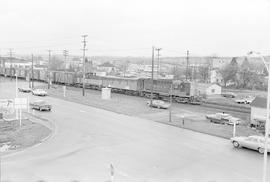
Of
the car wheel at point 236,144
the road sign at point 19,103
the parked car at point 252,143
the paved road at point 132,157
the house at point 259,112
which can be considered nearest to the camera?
the paved road at point 132,157

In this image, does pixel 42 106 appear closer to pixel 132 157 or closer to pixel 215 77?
pixel 132 157

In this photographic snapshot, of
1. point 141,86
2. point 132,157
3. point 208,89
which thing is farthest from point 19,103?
point 208,89

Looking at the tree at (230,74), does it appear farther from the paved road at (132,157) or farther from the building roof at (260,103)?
the paved road at (132,157)

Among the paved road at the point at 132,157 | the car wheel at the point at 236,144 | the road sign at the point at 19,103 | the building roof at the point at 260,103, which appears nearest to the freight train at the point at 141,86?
the building roof at the point at 260,103

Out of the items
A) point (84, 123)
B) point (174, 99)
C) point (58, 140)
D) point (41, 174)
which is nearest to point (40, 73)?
point (174, 99)

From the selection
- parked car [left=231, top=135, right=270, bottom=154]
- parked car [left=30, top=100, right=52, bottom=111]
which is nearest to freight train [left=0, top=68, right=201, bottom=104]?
parked car [left=30, top=100, right=52, bottom=111]

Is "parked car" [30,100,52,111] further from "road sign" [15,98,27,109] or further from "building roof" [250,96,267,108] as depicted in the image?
"building roof" [250,96,267,108]

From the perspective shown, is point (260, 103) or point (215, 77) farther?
Result: point (215, 77)

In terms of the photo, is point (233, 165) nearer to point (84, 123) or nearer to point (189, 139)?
point (189, 139)

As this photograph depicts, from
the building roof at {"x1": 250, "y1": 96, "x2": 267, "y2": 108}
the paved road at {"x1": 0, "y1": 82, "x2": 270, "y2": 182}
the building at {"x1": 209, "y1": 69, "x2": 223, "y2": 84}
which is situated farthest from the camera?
the building at {"x1": 209, "y1": 69, "x2": 223, "y2": 84}
